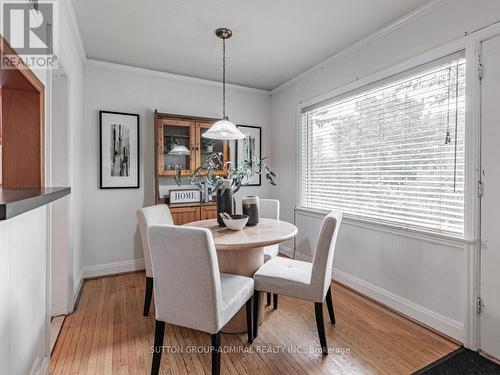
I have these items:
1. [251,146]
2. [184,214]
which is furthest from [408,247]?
[251,146]

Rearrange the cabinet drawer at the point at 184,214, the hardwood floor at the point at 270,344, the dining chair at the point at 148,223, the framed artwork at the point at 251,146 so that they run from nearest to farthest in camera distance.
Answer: the hardwood floor at the point at 270,344, the dining chair at the point at 148,223, the cabinet drawer at the point at 184,214, the framed artwork at the point at 251,146

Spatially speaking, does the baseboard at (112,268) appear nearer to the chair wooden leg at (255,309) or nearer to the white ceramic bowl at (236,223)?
the white ceramic bowl at (236,223)

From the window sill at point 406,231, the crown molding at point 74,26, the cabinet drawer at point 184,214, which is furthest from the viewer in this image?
the cabinet drawer at point 184,214

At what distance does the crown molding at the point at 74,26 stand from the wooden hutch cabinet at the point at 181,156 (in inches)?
36.5

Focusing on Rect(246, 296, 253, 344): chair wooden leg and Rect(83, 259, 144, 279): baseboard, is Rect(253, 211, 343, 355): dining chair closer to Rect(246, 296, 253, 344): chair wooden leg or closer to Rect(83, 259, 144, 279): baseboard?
Rect(246, 296, 253, 344): chair wooden leg

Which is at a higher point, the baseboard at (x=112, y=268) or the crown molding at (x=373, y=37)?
the crown molding at (x=373, y=37)

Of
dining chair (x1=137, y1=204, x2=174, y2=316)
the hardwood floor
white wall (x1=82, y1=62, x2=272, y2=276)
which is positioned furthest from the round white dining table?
white wall (x1=82, y1=62, x2=272, y2=276)

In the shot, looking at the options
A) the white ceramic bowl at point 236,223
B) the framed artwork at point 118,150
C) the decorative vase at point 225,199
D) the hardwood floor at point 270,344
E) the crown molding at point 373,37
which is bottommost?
the hardwood floor at point 270,344

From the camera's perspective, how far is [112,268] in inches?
132

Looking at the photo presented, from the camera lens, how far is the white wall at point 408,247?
2.01 meters

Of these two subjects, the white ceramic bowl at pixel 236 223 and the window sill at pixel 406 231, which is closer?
the window sill at pixel 406 231

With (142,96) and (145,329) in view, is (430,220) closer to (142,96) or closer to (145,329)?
(145,329)

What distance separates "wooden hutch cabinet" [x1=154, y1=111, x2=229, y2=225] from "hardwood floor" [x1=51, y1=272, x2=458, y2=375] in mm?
1191

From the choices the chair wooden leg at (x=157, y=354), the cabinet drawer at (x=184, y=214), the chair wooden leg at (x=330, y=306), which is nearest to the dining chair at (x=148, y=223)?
the cabinet drawer at (x=184, y=214)
